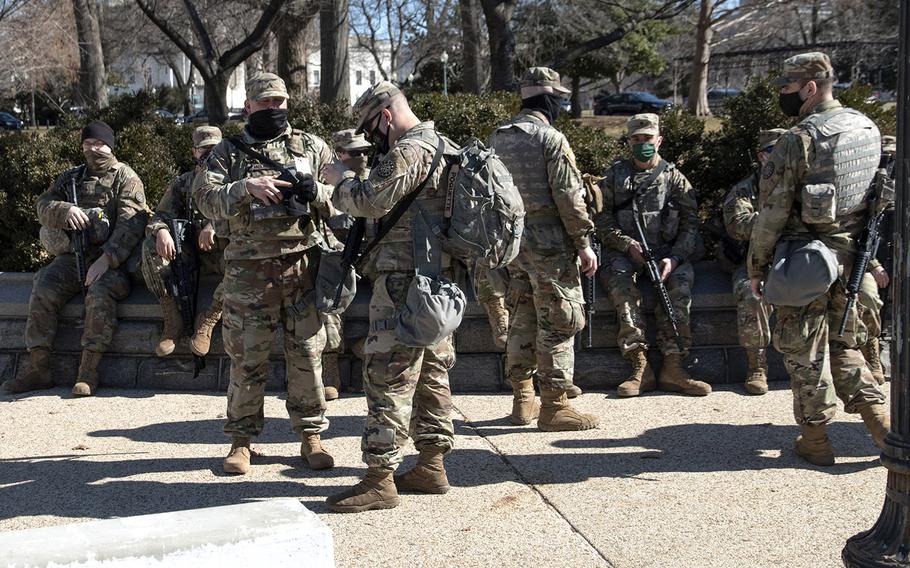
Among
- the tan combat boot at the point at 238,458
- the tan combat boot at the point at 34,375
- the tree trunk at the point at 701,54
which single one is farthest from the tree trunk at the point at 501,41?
the tree trunk at the point at 701,54

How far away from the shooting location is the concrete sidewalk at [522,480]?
448 centimetres

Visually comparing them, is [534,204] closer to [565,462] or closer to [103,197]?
[565,462]

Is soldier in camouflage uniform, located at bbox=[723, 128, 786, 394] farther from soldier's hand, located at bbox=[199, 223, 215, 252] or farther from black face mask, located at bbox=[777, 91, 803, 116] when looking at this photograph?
soldier's hand, located at bbox=[199, 223, 215, 252]

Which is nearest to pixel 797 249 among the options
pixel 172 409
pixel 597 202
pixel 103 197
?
pixel 597 202

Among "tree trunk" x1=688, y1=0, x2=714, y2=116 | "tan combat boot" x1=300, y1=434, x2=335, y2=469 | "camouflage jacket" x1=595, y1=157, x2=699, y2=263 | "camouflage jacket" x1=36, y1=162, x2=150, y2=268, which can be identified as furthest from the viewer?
"tree trunk" x1=688, y1=0, x2=714, y2=116

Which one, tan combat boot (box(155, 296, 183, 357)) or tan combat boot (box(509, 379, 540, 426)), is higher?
tan combat boot (box(155, 296, 183, 357))

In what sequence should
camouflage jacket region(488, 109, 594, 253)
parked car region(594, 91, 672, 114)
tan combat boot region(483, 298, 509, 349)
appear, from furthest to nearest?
parked car region(594, 91, 672, 114) < tan combat boot region(483, 298, 509, 349) < camouflage jacket region(488, 109, 594, 253)

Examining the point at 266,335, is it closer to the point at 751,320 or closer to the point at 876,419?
the point at 876,419

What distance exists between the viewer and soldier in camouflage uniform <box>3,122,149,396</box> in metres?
7.51

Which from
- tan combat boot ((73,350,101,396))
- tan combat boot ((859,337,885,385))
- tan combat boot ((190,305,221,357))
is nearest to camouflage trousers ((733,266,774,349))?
tan combat boot ((859,337,885,385))

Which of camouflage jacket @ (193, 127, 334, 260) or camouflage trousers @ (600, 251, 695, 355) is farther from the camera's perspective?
camouflage trousers @ (600, 251, 695, 355)

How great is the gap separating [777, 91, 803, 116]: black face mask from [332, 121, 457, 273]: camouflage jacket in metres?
1.88

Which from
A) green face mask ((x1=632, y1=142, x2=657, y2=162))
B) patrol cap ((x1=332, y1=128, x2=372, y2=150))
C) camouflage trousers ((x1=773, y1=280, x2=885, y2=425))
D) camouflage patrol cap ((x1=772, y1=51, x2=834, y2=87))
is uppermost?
camouflage patrol cap ((x1=772, y1=51, x2=834, y2=87))

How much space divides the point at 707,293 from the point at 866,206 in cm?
217
